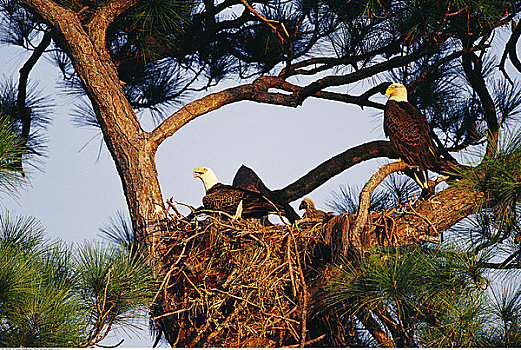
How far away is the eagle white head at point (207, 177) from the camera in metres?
3.95

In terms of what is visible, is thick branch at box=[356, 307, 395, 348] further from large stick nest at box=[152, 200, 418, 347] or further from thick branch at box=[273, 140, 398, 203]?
thick branch at box=[273, 140, 398, 203]

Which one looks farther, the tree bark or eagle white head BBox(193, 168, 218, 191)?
eagle white head BBox(193, 168, 218, 191)

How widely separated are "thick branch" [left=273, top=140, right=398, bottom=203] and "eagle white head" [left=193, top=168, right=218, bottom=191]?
39 centimetres

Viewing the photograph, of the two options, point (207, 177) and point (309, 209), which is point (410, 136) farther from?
point (207, 177)

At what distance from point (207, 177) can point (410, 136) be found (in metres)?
1.08

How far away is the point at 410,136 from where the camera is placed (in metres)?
3.57

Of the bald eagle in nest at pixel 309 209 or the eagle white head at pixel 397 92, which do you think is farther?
the eagle white head at pixel 397 92

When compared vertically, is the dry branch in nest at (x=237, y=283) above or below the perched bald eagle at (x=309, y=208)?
below

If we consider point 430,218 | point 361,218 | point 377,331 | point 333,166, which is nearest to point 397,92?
point 333,166

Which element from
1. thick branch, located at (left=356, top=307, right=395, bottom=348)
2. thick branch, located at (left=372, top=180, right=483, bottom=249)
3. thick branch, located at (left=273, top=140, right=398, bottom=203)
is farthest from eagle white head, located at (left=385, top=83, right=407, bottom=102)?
thick branch, located at (left=356, top=307, right=395, bottom=348)

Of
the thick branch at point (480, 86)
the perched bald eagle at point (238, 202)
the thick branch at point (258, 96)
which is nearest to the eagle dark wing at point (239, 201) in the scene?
the perched bald eagle at point (238, 202)

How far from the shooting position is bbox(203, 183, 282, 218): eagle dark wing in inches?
141

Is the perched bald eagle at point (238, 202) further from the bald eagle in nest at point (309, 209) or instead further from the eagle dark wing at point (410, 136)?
the eagle dark wing at point (410, 136)

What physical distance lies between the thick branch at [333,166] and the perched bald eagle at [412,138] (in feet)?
1.41
